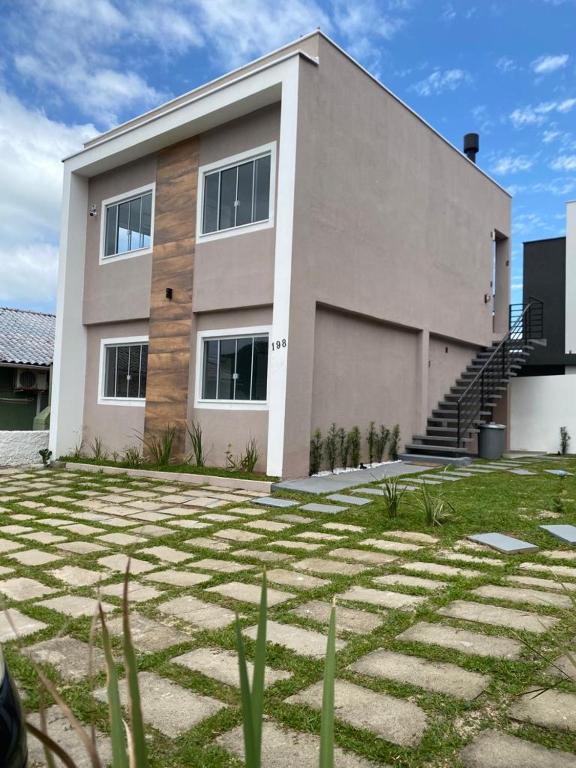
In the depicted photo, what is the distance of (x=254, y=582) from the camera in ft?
12.4

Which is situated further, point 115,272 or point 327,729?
point 115,272

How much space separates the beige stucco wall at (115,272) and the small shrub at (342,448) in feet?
13.1

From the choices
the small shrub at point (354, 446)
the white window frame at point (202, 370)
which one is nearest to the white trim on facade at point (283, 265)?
the white window frame at point (202, 370)

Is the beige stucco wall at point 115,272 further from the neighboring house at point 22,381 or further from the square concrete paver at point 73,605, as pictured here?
Answer: the square concrete paver at point 73,605

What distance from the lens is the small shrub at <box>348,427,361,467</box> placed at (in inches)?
380

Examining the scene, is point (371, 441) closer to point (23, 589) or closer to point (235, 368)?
point (235, 368)

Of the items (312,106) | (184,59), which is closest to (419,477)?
(312,106)

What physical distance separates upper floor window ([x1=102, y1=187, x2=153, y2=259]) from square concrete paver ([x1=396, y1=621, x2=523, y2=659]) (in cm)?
909

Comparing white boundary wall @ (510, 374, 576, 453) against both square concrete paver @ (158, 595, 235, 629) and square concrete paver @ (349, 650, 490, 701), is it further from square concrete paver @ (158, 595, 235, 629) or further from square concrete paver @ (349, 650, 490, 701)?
square concrete paver @ (349, 650, 490, 701)

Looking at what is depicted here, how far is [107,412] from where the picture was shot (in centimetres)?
1147

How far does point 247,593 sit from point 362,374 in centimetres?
678

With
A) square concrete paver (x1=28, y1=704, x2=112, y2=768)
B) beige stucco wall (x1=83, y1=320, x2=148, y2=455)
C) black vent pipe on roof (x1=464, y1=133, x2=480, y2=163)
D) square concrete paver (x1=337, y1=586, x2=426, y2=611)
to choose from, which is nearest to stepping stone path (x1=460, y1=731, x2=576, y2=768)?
square concrete paver (x1=28, y1=704, x2=112, y2=768)

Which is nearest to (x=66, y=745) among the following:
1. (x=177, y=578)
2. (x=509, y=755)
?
(x=509, y=755)

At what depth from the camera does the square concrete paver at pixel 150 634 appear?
109 inches
